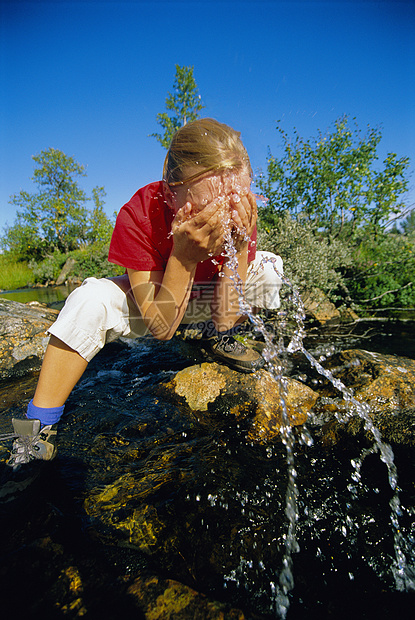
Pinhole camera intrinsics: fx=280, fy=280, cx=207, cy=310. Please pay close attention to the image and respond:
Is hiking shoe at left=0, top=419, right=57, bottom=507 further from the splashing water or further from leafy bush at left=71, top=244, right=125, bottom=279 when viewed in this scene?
leafy bush at left=71, top=244, right=125, bottom=279

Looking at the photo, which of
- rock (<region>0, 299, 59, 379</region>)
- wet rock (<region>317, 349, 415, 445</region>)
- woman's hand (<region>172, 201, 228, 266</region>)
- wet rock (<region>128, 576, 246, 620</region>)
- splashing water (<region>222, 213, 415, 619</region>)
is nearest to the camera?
wet rock (<region>128, 576, 246, 620</region>)

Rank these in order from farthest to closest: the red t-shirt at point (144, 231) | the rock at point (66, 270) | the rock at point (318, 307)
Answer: the rock at point (66, 270), the rock at point (318, 307), the red t-shirt at point (144, 231)

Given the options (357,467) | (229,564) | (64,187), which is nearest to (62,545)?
(229,564)

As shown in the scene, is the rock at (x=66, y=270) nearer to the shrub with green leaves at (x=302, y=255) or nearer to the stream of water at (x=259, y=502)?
the shrub with green leaves at (x=302, y=255)

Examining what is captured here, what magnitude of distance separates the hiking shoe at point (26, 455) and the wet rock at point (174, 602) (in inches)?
29.5

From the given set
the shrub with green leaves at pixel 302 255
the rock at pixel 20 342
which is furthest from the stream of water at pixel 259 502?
the shrub with green leaves at pixel 302 255

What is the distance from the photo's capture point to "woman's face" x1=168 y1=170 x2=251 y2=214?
152cm

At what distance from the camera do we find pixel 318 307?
5246 millimetres

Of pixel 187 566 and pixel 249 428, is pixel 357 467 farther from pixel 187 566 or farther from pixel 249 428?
pixel 187 566

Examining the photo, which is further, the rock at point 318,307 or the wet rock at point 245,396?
the rock at point 318,307

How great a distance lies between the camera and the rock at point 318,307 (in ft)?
17.3

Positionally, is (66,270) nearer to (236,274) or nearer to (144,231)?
(144,231)

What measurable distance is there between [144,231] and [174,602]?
5.87 feet

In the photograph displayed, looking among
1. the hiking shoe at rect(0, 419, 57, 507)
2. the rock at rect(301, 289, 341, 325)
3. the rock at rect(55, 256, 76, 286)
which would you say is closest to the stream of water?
the hiking shoe at rect(0, 419, 57, 507)
